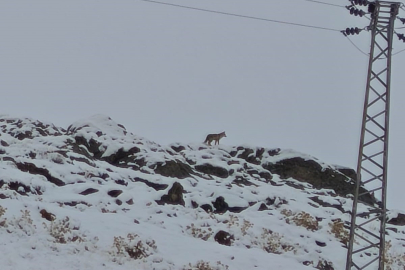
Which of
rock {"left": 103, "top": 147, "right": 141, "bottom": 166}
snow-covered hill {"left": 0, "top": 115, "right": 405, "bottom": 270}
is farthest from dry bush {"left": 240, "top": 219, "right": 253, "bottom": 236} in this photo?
rock {"left": 103, "top": 147, "right": 141, "bottom": 166}

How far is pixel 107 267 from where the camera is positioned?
12.4 metres

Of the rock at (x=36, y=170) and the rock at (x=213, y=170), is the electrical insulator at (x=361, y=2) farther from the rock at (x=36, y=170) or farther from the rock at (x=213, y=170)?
the rock at (x=213, y=170)

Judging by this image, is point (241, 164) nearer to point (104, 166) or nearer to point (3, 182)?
point (104, 166)

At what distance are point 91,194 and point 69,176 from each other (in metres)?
2.03

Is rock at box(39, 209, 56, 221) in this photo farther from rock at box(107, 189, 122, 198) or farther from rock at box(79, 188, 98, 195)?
rock at box(107, 189, 122, 198)

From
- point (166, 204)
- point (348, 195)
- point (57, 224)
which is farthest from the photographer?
point (348, 195)

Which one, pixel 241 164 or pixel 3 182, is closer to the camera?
pixel 3 182

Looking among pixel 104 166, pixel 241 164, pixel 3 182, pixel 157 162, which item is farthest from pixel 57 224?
pixel 241 164

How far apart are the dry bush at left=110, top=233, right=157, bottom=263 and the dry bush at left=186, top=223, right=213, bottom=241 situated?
2344 mm

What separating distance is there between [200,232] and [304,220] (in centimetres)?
463

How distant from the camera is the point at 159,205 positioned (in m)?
17.9

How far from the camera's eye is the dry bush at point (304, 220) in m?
18.8

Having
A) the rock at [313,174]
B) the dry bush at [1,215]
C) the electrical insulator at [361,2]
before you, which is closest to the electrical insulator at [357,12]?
the electrical insulator at [361,2]

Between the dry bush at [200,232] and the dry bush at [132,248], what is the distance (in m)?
2.34
